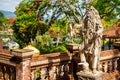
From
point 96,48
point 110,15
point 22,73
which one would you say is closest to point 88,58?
point 96,48

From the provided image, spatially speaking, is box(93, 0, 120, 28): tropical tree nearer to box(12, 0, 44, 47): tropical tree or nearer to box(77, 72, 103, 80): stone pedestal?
box(12, 0, 44, 47): tropical tree

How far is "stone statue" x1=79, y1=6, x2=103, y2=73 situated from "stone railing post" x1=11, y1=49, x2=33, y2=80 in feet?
5.48

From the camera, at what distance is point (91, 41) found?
23.1ft

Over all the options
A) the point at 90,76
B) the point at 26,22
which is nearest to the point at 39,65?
the point at 90,76

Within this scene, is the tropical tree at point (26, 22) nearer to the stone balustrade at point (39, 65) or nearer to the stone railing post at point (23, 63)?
the stone balustrade at point (39, 65)

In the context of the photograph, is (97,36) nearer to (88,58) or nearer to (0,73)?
(88,58)

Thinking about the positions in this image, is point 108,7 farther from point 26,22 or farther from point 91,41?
point 91,41

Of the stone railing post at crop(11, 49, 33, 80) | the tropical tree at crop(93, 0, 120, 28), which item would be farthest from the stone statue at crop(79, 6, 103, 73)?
the tropical tree at crop(93, 0, 120, 28)

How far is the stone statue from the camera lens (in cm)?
694

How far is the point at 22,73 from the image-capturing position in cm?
642

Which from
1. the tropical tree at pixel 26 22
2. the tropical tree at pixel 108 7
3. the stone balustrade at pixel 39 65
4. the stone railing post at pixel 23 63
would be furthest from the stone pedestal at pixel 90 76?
the tropical tree at pixel 26 22

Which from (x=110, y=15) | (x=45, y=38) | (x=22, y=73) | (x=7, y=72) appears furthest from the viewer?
(x=45, y=38)

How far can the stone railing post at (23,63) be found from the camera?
6236 millimetres

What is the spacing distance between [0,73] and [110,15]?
63.0ft
